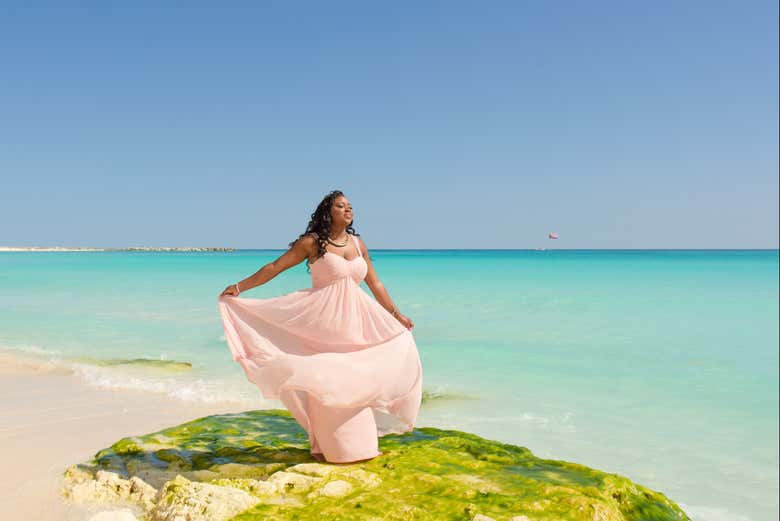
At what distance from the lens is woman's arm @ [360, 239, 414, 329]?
548 centimetres

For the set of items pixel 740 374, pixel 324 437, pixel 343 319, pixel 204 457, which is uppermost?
pixel 343 319

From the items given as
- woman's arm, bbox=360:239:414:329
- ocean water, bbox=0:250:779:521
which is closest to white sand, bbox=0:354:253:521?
ocean water, bbox=0:250:779:521

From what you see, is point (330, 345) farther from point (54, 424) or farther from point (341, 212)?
point (54, 424)

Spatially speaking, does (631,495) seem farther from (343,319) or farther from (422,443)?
(343,319)

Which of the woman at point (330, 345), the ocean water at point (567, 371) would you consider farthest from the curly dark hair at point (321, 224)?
the ocean water at point (567, 371)

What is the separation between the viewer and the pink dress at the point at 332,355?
501 cm

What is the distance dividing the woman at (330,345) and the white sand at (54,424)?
6.33ft

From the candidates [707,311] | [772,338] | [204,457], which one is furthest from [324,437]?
[707,311]

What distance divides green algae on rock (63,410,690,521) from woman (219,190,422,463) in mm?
416

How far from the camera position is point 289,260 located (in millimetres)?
5199

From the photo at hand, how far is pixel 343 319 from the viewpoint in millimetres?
5180

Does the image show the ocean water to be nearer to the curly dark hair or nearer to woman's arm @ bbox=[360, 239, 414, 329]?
woman's arm @ bbox=[360, 239, 414, 329]

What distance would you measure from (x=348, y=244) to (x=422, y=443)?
2.34 meters

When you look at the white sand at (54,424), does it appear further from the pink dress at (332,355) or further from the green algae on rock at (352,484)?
the pink dress at (332,355)
